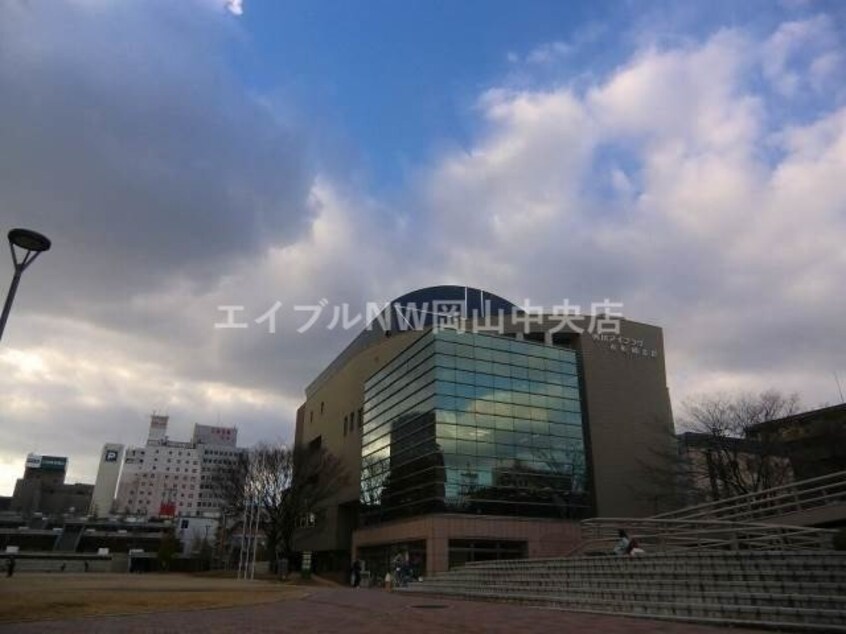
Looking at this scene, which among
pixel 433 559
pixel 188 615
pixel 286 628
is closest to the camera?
pixel 286 628

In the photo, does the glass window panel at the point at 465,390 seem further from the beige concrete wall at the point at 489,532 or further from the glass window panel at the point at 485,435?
the beige concrete wall at the point at 489,532

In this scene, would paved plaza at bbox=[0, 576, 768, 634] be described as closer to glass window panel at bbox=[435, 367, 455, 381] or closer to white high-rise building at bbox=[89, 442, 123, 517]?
glass window panel at bbox=[435, 367, 455, 381]

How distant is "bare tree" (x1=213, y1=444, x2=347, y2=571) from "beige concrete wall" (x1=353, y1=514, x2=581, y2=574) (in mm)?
17616

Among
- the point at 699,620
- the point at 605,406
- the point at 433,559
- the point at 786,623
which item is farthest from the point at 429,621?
the point at 605,406

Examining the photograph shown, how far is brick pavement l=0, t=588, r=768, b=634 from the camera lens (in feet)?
34.3

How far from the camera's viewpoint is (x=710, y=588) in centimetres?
1220

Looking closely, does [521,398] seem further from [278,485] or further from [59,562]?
[59,562]

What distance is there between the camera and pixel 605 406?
45656 millimetres

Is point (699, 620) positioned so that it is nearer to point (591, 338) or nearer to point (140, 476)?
point (591, 338)

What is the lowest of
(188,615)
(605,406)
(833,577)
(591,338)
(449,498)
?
(188,615)

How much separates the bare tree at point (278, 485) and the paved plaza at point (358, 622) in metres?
40.5

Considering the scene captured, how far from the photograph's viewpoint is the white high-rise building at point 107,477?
163m

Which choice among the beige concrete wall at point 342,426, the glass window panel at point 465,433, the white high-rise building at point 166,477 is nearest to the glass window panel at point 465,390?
the glass window panel at point 465,433

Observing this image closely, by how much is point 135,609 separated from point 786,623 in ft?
43.2
